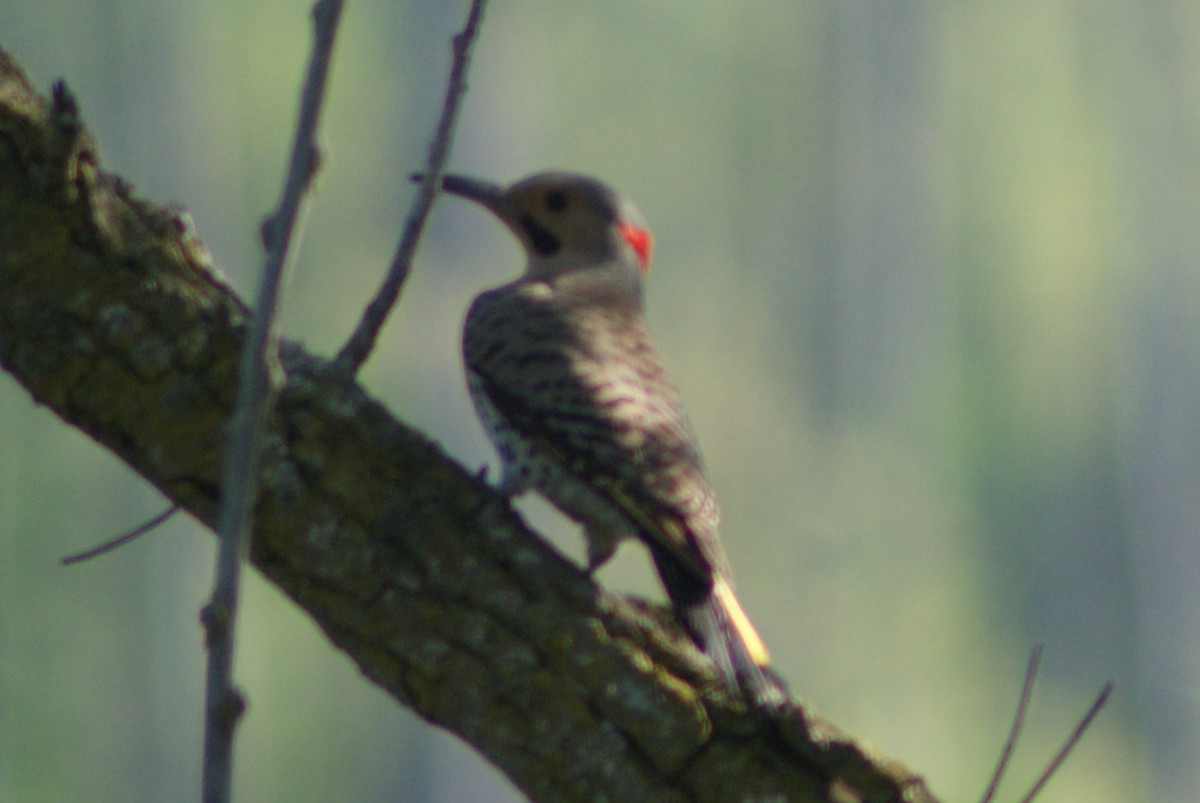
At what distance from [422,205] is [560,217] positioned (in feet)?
5.23

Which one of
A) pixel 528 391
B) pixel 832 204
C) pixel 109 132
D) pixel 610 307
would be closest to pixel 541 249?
pixel 610 307

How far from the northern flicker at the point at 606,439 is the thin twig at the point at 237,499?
1291 mm

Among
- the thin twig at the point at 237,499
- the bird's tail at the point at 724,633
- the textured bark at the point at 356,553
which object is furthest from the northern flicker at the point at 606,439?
the thin twig at the point at 237,499

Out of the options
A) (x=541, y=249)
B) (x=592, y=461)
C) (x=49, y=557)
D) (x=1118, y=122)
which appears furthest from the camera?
(x=1118, y=122)

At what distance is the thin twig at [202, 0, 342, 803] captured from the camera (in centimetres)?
114

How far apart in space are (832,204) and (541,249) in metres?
3.31

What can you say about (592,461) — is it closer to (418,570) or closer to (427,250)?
(418,570)

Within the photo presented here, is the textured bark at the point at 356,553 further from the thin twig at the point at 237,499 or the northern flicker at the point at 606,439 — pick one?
the thin twig at the point at 237,499

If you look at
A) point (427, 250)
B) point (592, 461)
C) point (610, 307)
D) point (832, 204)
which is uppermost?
point (832, 204)

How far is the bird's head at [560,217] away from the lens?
389 cm

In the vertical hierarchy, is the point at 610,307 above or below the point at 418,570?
above

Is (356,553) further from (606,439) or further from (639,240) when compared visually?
(639,240)

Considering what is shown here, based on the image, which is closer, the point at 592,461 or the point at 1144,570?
the point at 592,461

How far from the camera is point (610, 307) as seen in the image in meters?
3.59
